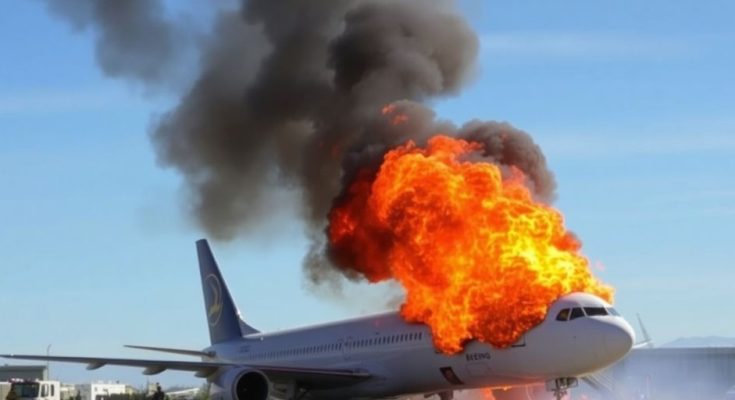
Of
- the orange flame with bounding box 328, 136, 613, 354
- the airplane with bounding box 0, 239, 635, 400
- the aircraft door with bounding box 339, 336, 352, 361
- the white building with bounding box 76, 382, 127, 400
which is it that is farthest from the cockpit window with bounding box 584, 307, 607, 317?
the white building with bounding box 76, 382, 127, 400

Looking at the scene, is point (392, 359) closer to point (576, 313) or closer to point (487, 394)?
point (487, 394)

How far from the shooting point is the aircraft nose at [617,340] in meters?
36.1

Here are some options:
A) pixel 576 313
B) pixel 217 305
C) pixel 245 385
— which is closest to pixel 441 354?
pixel 576 313

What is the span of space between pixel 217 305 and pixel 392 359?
21868 millimetres

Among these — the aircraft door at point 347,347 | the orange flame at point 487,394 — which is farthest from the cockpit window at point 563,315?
the aircraft door at point 347,347

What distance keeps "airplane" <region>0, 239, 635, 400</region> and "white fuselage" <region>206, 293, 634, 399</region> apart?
0.10ft

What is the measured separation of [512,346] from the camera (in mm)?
37938

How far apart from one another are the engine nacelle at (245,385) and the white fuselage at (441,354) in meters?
2.54

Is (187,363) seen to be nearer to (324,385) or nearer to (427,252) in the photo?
(324,385)

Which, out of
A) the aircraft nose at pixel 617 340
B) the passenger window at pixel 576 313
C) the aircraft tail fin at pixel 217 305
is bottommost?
the aircraft nose at pixel 617 340

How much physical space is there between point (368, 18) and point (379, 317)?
37.9ft

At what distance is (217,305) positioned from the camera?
63.2 m

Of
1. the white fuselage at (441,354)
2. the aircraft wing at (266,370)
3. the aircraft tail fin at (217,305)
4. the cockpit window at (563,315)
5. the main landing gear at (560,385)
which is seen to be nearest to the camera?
the white fuselage at (441,354)

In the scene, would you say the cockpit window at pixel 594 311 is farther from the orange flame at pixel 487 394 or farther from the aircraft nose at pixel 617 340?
the orange flame at pixel 487 394
